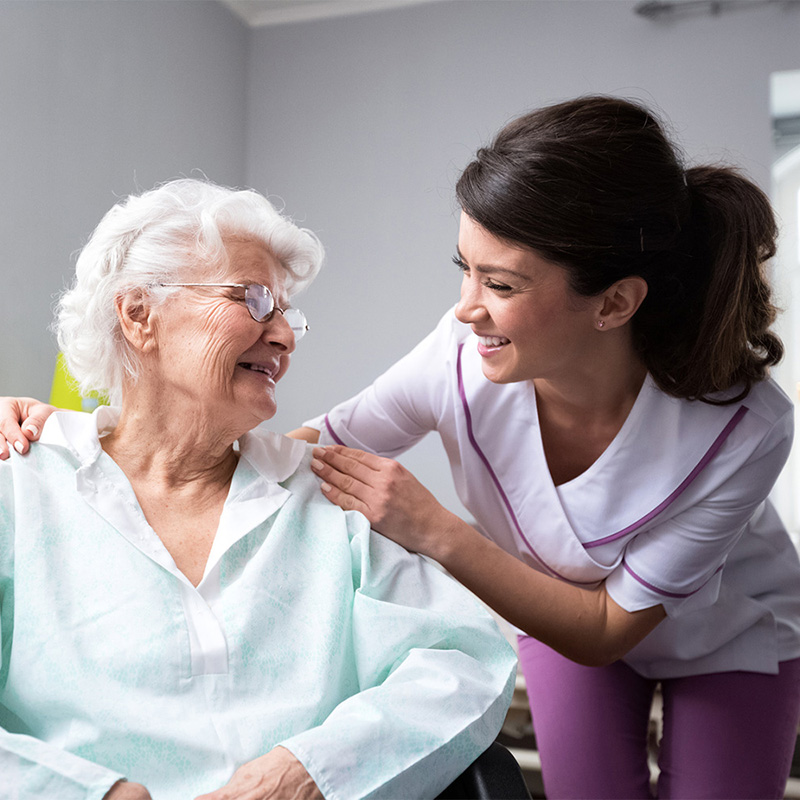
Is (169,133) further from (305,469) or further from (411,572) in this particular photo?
(411,572)

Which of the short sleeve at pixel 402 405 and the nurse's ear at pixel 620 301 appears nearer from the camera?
the nurse's ear at pixel 620 301

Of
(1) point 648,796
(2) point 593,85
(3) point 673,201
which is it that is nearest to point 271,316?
(3) point 673,201

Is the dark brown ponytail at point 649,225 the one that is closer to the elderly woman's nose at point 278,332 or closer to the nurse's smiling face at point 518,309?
the nurse's smiling face at point 518,309

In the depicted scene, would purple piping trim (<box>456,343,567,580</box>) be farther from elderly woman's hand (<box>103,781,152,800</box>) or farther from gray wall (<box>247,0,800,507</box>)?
gray wall (<box>247,0,800,507</box>)

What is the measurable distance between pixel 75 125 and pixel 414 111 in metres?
1.48

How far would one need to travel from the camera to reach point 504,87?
3582mm

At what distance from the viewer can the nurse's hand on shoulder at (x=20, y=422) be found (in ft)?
4.21

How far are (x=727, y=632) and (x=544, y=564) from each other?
395 millimetres

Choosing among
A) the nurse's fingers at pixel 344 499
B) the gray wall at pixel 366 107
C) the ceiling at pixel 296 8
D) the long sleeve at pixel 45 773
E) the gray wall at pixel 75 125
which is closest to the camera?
the long sleeve at pixel 45 773

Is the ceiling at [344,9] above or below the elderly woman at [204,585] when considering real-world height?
above

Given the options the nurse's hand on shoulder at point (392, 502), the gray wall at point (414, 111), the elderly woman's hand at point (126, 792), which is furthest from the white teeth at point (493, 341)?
the gray wall at point (414, 111)

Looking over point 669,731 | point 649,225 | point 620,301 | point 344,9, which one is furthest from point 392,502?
point 344,9

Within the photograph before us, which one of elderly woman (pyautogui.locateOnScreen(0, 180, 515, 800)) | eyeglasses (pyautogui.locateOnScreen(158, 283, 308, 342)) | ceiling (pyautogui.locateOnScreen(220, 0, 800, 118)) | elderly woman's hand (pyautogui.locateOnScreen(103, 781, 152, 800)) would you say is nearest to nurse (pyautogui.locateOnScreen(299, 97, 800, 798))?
elderly woman (pyautogui.locateOnScreen(0, 180, 515, 800))

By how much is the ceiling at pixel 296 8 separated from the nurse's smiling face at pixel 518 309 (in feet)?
9.16
